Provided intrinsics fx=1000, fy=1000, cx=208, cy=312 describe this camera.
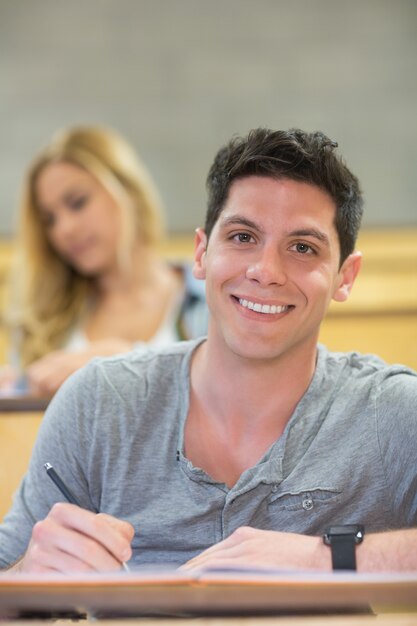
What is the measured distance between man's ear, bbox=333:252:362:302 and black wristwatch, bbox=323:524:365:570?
39 centimetres

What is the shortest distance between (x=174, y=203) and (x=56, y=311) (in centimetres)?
81

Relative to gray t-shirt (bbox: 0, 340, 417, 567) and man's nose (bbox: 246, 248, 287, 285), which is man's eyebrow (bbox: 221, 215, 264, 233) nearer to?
man's nose (bbox: 246, 248, 287, 285)

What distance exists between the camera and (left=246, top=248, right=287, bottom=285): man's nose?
135 cm

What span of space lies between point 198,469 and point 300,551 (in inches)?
8.6

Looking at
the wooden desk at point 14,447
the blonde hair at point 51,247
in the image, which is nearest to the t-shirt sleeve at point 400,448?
the wooden desk at point 14,447

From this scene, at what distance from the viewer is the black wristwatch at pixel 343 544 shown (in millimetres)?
1188

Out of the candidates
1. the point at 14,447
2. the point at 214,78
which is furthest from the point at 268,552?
the point at 214,78

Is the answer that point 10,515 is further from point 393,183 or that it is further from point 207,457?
point 393,183

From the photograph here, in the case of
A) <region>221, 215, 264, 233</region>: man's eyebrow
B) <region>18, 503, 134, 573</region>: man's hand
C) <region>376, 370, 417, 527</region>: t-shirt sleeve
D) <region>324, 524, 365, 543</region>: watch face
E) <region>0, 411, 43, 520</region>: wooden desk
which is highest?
<region>221, 215, 264, 233</region>: man's eyebrow

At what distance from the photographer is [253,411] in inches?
56.1

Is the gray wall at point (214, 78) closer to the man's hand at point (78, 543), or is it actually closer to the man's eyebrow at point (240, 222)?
the man's eyebrow at point (240, 222)

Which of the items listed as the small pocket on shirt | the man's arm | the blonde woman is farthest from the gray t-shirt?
the blonde woman

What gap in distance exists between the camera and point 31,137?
3557 mm

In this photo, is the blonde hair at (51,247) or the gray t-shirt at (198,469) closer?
the gray t-shirt at (198,469)
